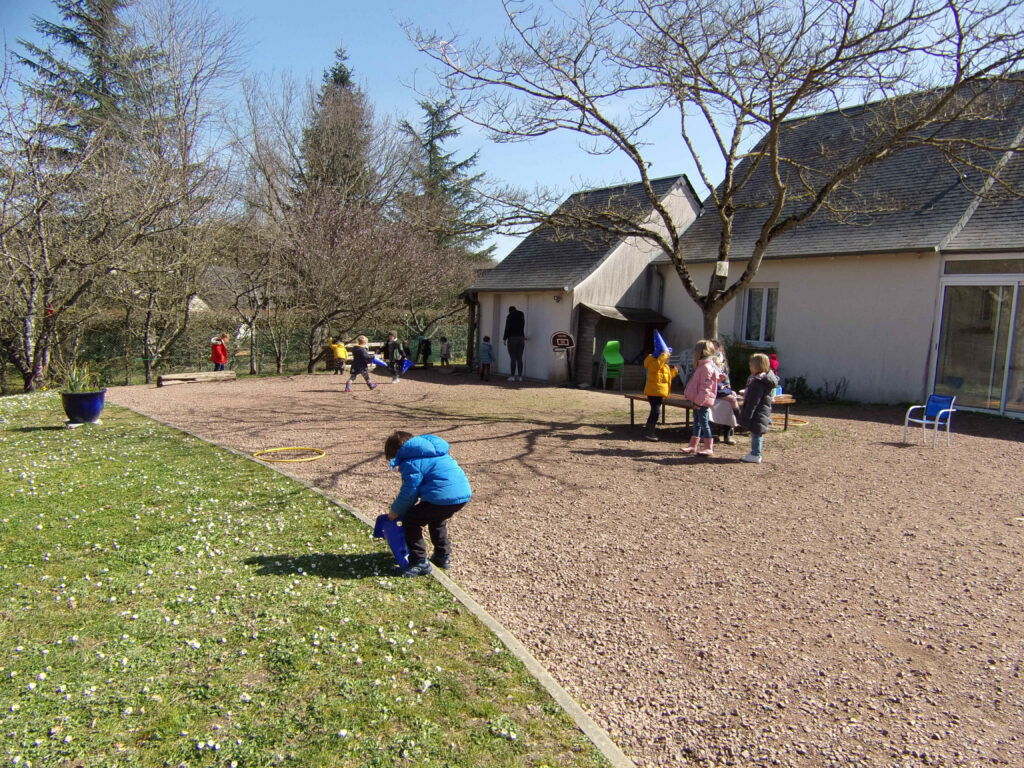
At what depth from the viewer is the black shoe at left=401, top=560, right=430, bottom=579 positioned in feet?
15.4

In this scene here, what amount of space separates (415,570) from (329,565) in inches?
25.1

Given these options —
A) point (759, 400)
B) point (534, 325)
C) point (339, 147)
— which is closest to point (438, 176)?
point (339, 147)

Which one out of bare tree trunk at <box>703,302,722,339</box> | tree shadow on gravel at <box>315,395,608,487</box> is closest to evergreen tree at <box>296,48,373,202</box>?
tree shadow on gravel at <box>315,395,608,487</box>

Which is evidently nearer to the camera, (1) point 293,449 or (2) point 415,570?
(2) point 415,570

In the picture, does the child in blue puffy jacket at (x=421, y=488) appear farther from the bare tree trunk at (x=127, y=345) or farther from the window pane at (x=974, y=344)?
the bare tree trunk at (x=127, y=345)

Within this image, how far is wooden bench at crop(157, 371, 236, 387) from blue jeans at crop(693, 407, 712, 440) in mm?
13641

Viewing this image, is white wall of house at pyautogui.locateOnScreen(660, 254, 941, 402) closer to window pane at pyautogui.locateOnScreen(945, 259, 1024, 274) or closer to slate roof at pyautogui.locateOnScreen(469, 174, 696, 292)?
window pane at pyautogui.locateOnScreen(945, 259, 1024, 274)

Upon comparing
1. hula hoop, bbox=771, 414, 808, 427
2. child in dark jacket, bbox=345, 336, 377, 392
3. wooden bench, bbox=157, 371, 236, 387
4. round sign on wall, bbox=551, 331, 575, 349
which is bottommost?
wooden bench, bbox=157, 371, 236, 387

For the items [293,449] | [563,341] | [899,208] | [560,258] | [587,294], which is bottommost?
[293,449]

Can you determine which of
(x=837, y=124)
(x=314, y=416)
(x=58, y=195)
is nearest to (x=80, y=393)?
(x=314, y=416)

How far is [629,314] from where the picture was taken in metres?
17.9

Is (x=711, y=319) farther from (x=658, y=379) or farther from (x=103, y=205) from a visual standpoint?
(x=103, y=205)

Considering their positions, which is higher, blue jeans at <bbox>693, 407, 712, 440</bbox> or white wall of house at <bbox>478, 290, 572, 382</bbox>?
white wall of house at <bbox>478, 290, 572, 382</bbox>

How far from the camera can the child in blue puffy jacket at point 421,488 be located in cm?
460
